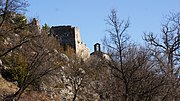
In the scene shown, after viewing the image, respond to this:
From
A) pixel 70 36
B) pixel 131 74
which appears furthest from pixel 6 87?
pixel 70 36

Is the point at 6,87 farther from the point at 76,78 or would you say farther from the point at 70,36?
the point at 70,36

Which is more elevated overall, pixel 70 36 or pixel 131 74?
pixel 70 36

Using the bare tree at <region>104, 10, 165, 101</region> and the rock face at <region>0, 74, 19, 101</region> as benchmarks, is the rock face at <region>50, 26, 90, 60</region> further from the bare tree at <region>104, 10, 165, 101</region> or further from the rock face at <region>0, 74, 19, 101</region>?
the bare tree at <region>104, 10, 165, 101</region>

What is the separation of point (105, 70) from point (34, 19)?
995 cm

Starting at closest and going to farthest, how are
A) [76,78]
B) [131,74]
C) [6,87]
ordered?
[131,74]
[6,87]
[76,78]

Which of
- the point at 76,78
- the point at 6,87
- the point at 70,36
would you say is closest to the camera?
the point at 6,87

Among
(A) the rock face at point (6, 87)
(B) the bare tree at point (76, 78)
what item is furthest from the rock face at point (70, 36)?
(A) the rock face at point (6, 87)

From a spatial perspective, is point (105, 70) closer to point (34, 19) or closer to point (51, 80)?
point (34, 19)

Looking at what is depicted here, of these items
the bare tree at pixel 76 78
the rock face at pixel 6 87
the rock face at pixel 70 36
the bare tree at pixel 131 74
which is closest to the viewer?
the bare tree at pixel 131 74

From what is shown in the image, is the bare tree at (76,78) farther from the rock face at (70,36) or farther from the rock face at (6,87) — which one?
the rock face at (70,36)

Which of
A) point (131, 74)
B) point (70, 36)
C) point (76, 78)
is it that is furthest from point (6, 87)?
point (70, 36)

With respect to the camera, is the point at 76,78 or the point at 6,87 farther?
the point at 76,78

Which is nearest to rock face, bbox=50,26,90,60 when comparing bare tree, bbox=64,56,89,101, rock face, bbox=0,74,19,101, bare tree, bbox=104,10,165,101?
bare tree, bbox=64,56,89,101

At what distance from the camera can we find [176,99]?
23.3 meters
